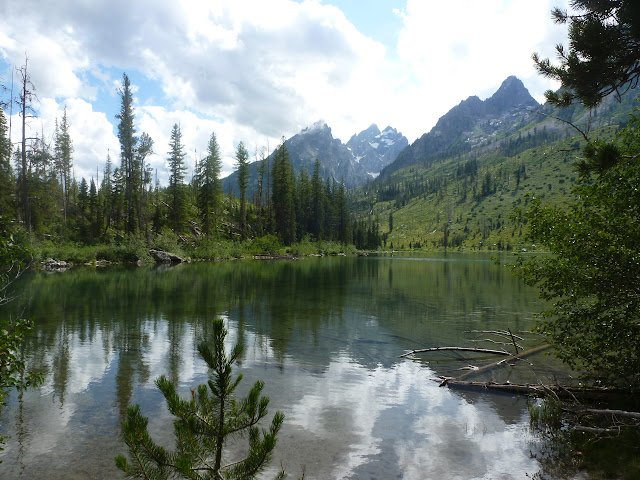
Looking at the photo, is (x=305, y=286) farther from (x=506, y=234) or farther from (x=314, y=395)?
(x=506, y=234)

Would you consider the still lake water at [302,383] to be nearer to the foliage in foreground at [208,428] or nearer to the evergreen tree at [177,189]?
the foliage in foreground at [208,428]

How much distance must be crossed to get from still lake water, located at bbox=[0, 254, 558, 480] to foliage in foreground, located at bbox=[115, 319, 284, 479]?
9.98 feet

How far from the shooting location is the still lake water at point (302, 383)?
696cm

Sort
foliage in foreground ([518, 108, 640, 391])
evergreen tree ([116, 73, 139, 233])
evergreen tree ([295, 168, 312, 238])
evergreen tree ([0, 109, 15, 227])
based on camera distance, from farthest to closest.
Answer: evergreen tree ([295, 168, 312, 238]) → evergreen tree ([116, 73, 139, 233]) → evergreen tree ([0, 109, 15, 227]) → foliage in foreground ([518, 108, 640, 391])

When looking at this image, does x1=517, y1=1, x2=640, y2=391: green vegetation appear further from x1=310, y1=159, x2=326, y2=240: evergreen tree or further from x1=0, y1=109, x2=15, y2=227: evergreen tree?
x1=310, y1=159, x2=326, y2=240: evergreen tree

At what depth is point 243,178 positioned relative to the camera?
85.9 m

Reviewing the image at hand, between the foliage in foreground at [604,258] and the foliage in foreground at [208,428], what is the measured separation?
7141 millimetres

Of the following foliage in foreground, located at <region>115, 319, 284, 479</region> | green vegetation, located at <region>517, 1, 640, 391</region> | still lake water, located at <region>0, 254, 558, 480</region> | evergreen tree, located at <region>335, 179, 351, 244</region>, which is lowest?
still lake water, located at <region>0, 254, 558, 480</region>

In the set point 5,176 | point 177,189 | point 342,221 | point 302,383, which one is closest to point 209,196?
point 177,189

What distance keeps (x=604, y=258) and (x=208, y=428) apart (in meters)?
8.62

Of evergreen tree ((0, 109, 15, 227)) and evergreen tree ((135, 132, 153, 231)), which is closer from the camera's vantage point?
evergreen tree ((0, 109, 15, 227))

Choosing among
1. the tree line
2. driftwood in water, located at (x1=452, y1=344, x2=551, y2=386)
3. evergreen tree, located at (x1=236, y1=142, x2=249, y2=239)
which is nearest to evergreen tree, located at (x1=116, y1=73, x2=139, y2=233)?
the tree line

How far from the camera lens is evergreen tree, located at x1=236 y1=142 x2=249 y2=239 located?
83750mm

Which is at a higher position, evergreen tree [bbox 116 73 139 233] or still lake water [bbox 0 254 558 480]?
evergreen tree [bbox 116 73 139 233]
